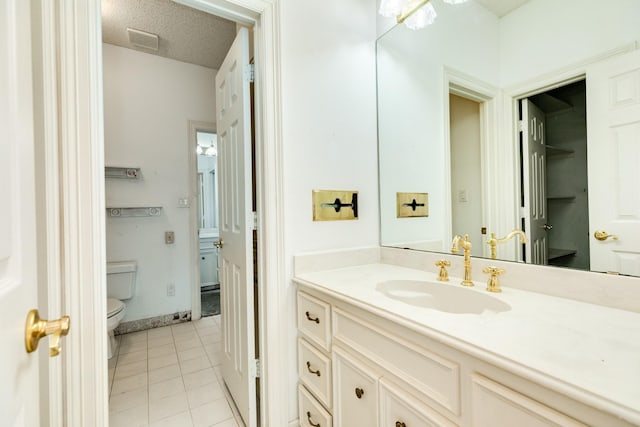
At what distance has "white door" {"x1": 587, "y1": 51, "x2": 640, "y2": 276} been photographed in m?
0.83

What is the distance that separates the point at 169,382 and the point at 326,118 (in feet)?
6.39

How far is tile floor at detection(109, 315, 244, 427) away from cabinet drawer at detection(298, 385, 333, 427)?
1.47 feet

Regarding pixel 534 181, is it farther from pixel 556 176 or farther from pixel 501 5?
pixel 501 5

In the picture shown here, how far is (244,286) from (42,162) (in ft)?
2.89

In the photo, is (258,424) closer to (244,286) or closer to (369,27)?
(244,286)

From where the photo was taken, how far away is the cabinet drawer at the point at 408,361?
67cm

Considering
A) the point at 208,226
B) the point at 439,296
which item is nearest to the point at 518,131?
the point at 439,296

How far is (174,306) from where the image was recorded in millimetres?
2785

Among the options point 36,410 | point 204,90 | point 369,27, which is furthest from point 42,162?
point 204,90

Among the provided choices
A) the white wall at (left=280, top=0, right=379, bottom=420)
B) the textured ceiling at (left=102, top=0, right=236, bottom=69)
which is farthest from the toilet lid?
the textured ceiling at (left=102, top=0, right=236, bottom=69)

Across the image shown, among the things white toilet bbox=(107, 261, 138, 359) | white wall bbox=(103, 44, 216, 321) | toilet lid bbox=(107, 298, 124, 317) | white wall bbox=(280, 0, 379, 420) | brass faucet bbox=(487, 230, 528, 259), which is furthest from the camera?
white wall bbox=(103, 44, 216, 321)

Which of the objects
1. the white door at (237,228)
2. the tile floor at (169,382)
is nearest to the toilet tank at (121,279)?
the tile floor at (169,382)

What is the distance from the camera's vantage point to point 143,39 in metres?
2.42

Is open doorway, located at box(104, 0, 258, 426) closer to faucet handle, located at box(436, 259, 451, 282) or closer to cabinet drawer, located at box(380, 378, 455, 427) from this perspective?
cabinet drawer, located at box(380, 378, 455, 427)
